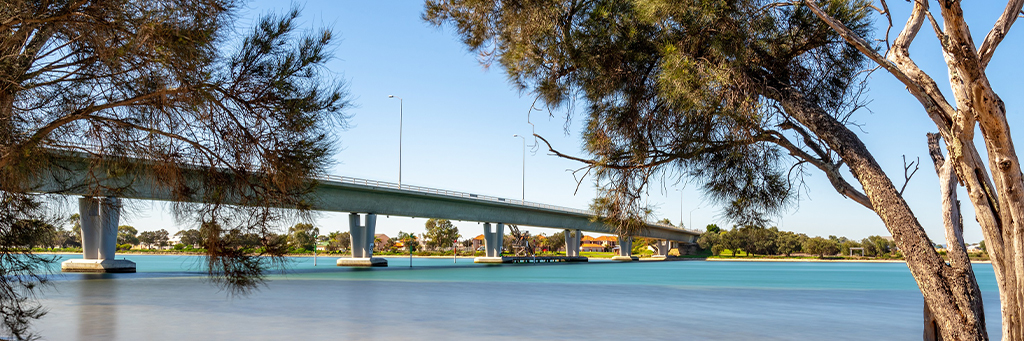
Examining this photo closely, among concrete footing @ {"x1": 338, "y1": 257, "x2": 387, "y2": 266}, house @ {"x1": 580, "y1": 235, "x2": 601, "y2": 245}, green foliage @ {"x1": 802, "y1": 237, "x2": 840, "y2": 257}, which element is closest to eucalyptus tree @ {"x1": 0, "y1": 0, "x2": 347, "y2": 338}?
concrete footing @ {"x1": 338, "y1": 257, "x2": 387, "y2": 266}

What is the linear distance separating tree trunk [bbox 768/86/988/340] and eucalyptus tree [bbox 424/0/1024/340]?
0.01 m

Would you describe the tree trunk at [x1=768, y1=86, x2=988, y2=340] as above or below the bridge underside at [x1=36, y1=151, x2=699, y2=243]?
below

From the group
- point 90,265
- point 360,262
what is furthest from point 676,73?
point 360,262

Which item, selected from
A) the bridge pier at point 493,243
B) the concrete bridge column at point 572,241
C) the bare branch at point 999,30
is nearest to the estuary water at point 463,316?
the bare branch at point 999,30

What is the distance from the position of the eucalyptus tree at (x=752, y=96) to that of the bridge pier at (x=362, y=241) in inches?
1503

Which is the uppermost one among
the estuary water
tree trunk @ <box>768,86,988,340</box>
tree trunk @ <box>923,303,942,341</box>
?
tree trunk @ <box>768,86,988,340</box>

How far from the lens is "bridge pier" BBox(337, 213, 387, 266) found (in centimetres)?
4522

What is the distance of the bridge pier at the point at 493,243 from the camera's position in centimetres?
6072

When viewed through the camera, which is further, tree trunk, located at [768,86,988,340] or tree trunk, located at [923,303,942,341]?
tree trunk, located at [923,303,942,341]

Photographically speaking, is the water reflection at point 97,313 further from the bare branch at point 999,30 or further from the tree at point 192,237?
the bare branch at point 999,30

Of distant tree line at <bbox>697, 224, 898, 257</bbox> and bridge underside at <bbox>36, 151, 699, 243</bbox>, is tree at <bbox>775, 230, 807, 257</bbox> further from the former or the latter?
bridge underside at <bbox>36, 151, 699, 243</bbox>

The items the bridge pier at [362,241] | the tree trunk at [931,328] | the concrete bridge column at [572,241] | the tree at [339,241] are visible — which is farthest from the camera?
the tree at [339,241]

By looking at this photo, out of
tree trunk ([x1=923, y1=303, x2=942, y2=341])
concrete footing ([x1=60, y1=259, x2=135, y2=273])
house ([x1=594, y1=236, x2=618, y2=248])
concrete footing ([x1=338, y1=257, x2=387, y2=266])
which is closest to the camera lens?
tree trunk ([x1=923, y1=303, x2=942, y2=341])

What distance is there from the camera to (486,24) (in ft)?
26.1
